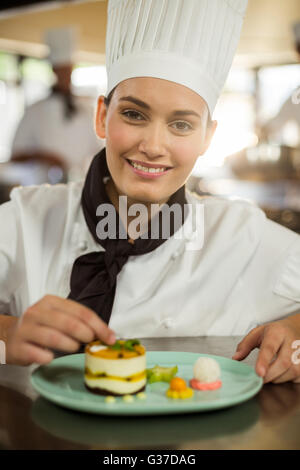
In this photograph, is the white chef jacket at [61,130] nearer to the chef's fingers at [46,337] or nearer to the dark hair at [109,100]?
the dark hair at [109,100]

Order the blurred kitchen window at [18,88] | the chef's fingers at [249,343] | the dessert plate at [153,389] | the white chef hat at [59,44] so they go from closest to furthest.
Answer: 1. the dessert plate at [153,389]
2. the chef's fingers at [249,343]
3. the white chef hat at [59,44]
4. the blurred kitchen window at [18,88]

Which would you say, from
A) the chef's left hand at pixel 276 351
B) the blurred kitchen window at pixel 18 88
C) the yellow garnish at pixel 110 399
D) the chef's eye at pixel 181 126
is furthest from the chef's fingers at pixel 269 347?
the blurred kitchen window at pixel 18 88

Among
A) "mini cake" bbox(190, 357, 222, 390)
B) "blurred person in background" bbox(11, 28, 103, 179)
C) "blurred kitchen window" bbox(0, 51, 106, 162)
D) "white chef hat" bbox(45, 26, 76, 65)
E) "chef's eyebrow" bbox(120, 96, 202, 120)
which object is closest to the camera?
"mini cake" bbox(190, 357, 222, 390)

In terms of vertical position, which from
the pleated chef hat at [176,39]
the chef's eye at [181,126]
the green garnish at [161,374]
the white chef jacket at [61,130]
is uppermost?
the pleated chef hat at [176,39]

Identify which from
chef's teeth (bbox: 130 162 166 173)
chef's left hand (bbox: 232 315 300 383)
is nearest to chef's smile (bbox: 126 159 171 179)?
chef's teeth (bbox: 130 162 166 173)

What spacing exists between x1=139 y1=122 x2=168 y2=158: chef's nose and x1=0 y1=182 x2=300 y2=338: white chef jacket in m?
0.32

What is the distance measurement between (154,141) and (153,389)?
607 millimetres

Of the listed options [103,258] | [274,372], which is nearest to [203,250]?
[103,258]

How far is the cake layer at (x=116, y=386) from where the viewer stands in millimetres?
823

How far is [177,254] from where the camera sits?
1519 millimetres

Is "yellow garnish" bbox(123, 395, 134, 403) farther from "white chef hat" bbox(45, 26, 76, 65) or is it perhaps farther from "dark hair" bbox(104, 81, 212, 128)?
"white chef hat" bbox(45, 26, 76, 65)

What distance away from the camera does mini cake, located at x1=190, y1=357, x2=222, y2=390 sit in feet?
2.86

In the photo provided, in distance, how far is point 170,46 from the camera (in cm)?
132
